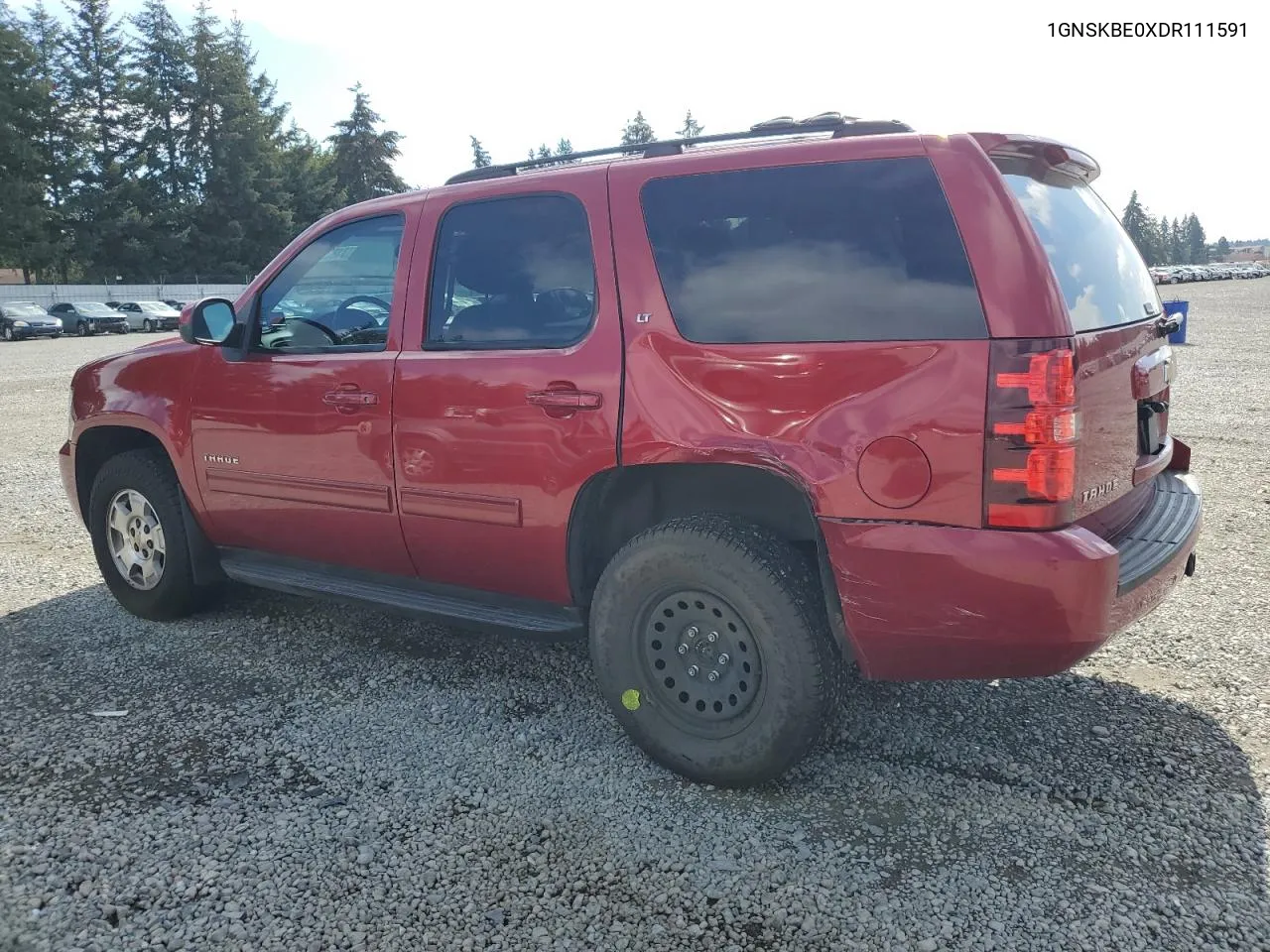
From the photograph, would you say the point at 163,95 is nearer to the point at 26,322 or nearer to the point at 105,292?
the point at 105,292

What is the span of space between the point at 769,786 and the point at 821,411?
1.24 meters

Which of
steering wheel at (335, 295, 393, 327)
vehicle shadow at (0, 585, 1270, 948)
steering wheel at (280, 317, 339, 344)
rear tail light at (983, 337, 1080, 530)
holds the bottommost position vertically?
vehicle shadow at (0, 585, 1270, 948)

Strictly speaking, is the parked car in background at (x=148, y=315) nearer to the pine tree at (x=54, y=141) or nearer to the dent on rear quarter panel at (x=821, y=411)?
the pine tree at (x=54, y=141)

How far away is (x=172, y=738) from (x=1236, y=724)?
12.4 ft

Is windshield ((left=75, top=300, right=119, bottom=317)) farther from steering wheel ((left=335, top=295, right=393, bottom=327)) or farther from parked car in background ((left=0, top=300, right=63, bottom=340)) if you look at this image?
steering wheel ((left=335, top=295, right=393, bottom=327))

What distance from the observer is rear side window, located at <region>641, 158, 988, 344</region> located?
8.56 feet

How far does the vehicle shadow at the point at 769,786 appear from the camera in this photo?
250 centimetres

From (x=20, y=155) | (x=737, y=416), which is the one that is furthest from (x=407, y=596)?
(x=20, y=155)

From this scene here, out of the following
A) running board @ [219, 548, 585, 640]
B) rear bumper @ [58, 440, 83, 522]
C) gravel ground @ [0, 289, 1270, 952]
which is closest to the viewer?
gravel ground @ [0, 289, 1270, 952]

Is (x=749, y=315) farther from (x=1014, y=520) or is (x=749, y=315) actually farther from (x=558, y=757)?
(x=558, y=757)

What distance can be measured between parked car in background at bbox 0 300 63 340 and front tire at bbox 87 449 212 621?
33469 millimetres

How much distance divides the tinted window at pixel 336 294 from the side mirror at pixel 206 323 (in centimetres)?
13

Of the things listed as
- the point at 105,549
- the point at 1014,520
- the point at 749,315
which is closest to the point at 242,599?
the point at 105,549

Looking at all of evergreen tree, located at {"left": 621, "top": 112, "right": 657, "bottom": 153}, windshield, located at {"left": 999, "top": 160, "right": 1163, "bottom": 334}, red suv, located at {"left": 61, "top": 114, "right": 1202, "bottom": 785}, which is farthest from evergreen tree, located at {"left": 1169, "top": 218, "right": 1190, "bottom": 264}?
red suv, located at {"left": 61, "top": 114, "right": 1202, "bottom": 785}
